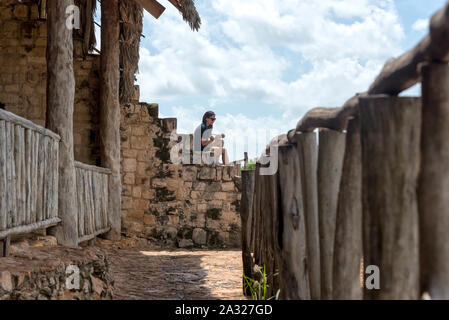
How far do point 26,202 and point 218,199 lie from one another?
4926mm

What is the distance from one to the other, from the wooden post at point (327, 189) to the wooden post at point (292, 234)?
241mm

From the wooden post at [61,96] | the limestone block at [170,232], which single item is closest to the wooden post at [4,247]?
the wooden post at [61,96]

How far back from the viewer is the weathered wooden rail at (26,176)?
156 inches

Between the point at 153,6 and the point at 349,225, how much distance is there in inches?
280

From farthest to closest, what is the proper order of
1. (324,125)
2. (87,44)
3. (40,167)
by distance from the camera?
(87,44) < (40,167) < (324,125)

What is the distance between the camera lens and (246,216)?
16.3ft

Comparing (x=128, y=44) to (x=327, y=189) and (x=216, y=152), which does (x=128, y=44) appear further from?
(x=327, y=189)

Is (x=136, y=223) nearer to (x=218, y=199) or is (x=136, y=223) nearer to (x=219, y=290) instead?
(x=218, y=199)

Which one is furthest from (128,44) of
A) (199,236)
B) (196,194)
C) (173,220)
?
(199,236)

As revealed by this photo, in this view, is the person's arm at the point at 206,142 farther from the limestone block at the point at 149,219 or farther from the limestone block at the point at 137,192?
the limestone block at the point at 149,219

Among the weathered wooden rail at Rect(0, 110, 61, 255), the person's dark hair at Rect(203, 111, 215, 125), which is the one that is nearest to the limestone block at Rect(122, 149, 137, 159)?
the person's dark hair at Rect(203, 111, 215, 125)

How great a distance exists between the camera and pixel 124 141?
29.4ft

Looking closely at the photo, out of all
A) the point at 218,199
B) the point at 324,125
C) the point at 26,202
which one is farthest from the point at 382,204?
the point at 218,199

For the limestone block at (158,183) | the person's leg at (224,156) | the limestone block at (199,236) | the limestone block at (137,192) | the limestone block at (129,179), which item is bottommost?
the limestone block at (199,236)
